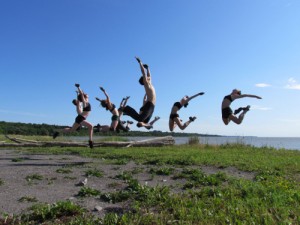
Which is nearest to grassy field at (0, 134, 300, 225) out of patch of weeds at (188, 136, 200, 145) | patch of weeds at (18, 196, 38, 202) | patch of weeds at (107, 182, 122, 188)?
patch of weeds at (107, 182, 122, 188)

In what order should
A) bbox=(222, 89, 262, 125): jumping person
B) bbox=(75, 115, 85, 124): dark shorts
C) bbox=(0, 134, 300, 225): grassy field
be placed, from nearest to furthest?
bbox=(0, 134, 300, 225): grassy field
bbox=(222, 89, 262, 125): jumping person
bbox=(75, 115, 85, 124): dark shorts

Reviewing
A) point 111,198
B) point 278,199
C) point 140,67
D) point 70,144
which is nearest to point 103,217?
point 111,198

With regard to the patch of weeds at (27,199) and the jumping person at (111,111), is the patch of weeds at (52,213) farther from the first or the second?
the jumping person at (111,111)

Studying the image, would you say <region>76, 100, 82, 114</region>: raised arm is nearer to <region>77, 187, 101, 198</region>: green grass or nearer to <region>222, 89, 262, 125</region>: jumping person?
<region>222, 89, 262, 125</region>: jumping person

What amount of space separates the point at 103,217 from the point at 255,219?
2.29 metres

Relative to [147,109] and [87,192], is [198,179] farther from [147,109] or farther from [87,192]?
[147,109]

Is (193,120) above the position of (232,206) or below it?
above

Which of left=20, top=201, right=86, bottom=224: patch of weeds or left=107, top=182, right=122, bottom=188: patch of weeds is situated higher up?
left=107, top=182, right=122, bottom=188: patch of weeds

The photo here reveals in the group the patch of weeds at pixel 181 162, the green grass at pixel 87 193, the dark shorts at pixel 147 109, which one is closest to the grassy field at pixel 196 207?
the green grass at pixel 87 193

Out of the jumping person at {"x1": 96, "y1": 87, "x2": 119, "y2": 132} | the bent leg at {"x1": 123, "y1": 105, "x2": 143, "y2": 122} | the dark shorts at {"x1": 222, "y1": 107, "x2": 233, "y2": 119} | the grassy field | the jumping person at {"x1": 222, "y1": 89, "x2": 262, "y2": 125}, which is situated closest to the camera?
the grassy field

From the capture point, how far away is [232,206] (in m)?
5.48

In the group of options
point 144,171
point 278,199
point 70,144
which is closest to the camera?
point 278,199

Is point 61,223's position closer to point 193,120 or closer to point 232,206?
point 232,206

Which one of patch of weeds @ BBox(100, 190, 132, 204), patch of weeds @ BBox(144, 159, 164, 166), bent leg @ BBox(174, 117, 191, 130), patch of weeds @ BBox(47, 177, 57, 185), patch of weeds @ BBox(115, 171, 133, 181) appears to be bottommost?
patch of weeds @ BBox(100, 190, 132, 204)
